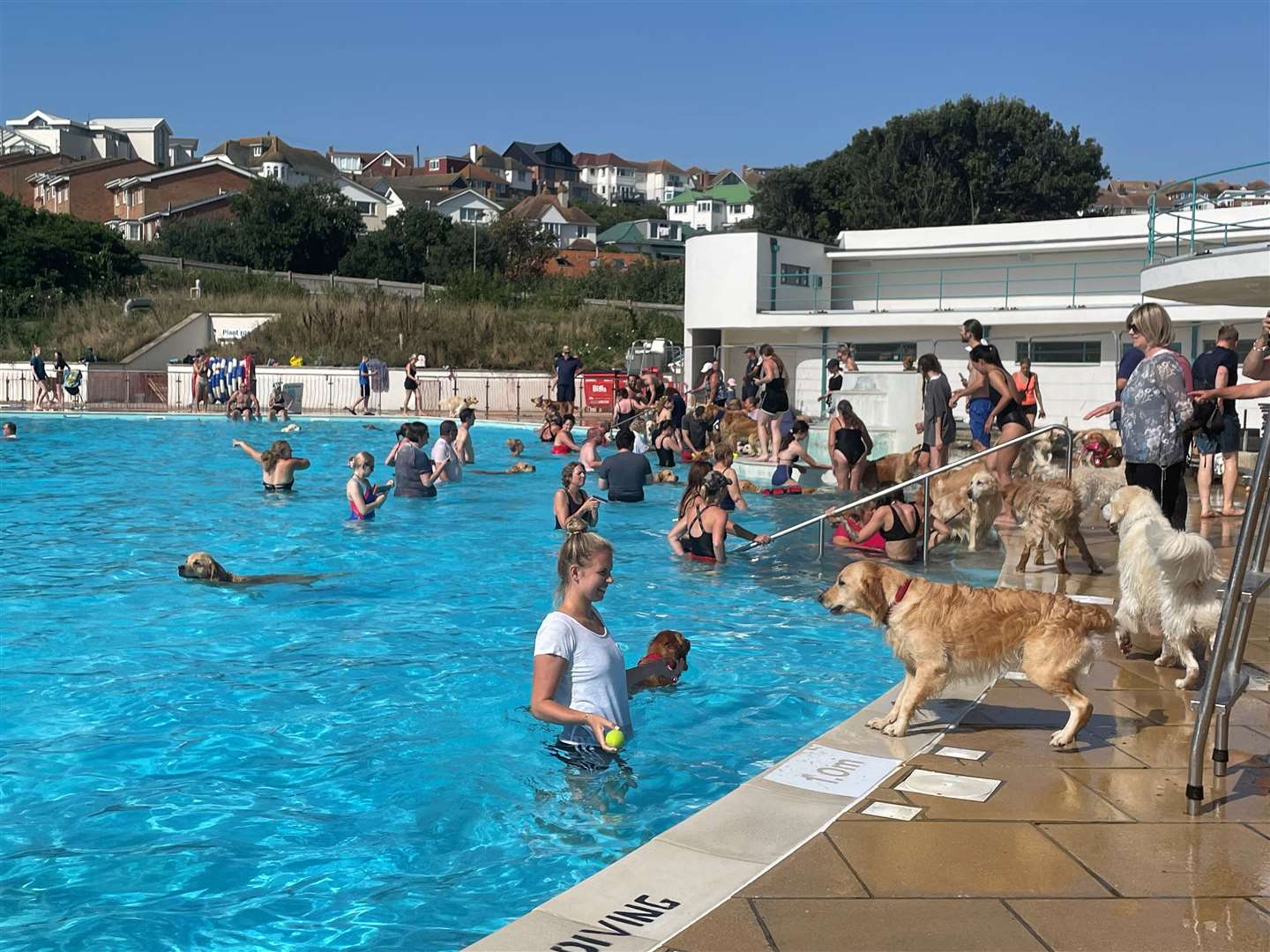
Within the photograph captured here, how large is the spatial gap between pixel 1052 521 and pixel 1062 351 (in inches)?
849

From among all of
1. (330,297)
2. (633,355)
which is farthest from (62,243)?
(633,355)

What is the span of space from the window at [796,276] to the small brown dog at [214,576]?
22.1 metres

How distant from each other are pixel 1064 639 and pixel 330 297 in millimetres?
41738

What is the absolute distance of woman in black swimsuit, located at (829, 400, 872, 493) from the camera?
14766 mm

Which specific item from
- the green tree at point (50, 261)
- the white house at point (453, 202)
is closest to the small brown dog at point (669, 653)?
the green tree at point (50, 261)

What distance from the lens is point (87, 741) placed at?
7148 millimetres

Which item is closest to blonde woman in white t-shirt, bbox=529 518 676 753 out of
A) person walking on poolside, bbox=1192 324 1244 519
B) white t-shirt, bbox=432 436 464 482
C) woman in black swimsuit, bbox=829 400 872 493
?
person walking on poolside, bbox=1192 324 1244 519

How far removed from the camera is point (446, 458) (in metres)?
17.4

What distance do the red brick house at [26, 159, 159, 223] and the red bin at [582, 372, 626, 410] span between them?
231 ft

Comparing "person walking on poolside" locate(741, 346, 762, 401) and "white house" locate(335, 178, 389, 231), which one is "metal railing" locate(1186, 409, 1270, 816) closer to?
"person walking on poolside" locate(741, 346, 762, 401)

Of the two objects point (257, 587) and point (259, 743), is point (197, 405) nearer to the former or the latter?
point (257, 587)

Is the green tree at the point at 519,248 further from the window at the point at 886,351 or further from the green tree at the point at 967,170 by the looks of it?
the window at the point at 886,351

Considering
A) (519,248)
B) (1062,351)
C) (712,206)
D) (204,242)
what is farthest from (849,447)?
(712,206)

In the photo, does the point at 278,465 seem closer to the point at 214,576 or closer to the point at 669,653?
the point at 214,576
